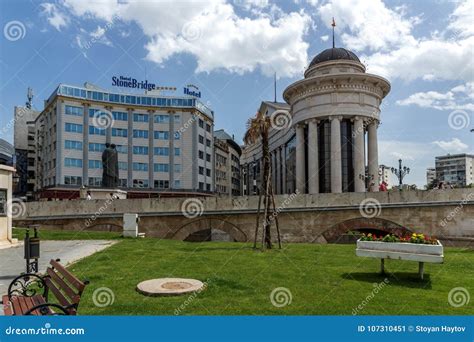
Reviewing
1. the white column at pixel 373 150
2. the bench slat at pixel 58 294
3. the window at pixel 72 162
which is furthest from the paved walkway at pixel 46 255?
the window at pixel 72 162

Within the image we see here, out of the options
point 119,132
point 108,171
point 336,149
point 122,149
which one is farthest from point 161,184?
point 336,149

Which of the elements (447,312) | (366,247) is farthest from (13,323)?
(366,247)

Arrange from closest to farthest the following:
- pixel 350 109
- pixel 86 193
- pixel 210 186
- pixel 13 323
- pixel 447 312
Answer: pixel 13 323 → pixel 447 312 → pixel 86 193 → pixel 350 109 → pixel 210 186

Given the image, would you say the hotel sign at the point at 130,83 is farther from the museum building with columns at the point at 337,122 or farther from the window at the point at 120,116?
the museum building with columns at the point at 337,122

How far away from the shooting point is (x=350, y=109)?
45.3 metres

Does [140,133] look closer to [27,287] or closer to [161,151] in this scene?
[161,151]

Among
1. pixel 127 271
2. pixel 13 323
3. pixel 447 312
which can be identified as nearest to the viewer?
pixel 13 323

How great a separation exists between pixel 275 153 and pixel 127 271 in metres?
61.6

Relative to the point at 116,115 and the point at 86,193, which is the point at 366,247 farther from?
the point at 116,115
